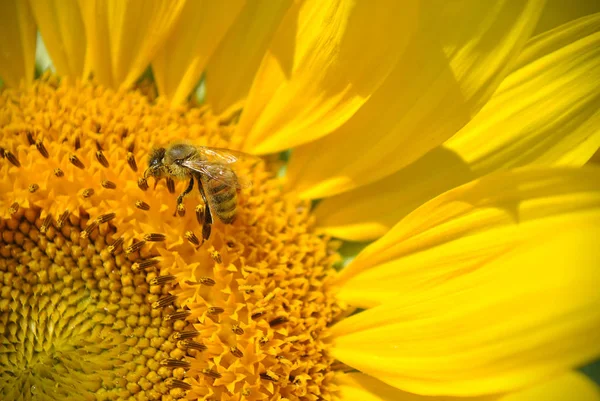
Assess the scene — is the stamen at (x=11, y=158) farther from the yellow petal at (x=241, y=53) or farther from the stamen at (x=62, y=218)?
the yellow petal at (x=241, y=53)

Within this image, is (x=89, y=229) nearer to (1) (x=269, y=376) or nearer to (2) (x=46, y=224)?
(2) (x=46, y=224)

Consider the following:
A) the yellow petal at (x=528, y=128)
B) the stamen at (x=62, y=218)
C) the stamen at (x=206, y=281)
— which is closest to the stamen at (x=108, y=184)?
the stamen at (x=62, y=218)

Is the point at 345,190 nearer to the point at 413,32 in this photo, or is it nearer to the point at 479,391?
the point at 413,32

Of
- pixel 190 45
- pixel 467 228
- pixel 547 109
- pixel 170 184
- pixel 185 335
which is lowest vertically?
pixel 185 335

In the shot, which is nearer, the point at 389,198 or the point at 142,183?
the point at 142,183

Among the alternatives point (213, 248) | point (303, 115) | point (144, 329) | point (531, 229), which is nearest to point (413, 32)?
point (303, 115)

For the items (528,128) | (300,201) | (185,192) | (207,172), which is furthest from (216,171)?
(528,128)

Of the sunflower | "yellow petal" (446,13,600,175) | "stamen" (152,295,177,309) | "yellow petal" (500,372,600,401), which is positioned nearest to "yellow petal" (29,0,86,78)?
the sunflower
